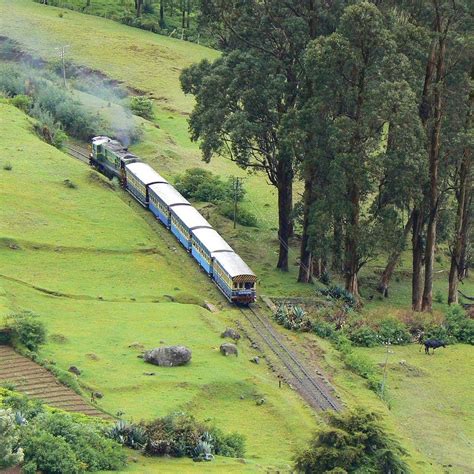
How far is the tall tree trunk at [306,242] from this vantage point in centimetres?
7371

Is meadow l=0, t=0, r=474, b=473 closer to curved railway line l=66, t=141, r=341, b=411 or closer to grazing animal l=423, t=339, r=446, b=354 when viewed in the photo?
grazing animal l=423, t=339, r=446, b=354

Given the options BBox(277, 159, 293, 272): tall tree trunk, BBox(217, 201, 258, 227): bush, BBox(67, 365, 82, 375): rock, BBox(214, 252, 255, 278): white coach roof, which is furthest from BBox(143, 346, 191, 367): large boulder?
BBox(217, 201, 258, 227): bush

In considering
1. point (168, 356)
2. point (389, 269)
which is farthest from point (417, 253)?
point (168, 356)

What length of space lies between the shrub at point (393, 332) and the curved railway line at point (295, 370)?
6087mm

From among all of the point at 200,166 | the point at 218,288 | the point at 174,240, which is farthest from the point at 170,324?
the point at 200,166

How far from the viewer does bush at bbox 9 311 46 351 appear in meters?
54.0

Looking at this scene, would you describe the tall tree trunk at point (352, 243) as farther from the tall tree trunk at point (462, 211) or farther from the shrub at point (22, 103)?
the shrub at point (22, 103)

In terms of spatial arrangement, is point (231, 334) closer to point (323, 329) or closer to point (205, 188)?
point (323, 329)

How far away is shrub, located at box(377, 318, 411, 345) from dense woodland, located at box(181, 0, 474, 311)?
4.99 meters

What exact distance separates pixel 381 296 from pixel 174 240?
13796mm

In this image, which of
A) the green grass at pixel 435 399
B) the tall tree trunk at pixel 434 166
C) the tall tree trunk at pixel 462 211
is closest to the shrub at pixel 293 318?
the green grass at pixel 435 399

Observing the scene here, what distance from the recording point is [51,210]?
259 ft

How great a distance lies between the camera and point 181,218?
253ft

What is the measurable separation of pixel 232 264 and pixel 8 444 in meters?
31.1
